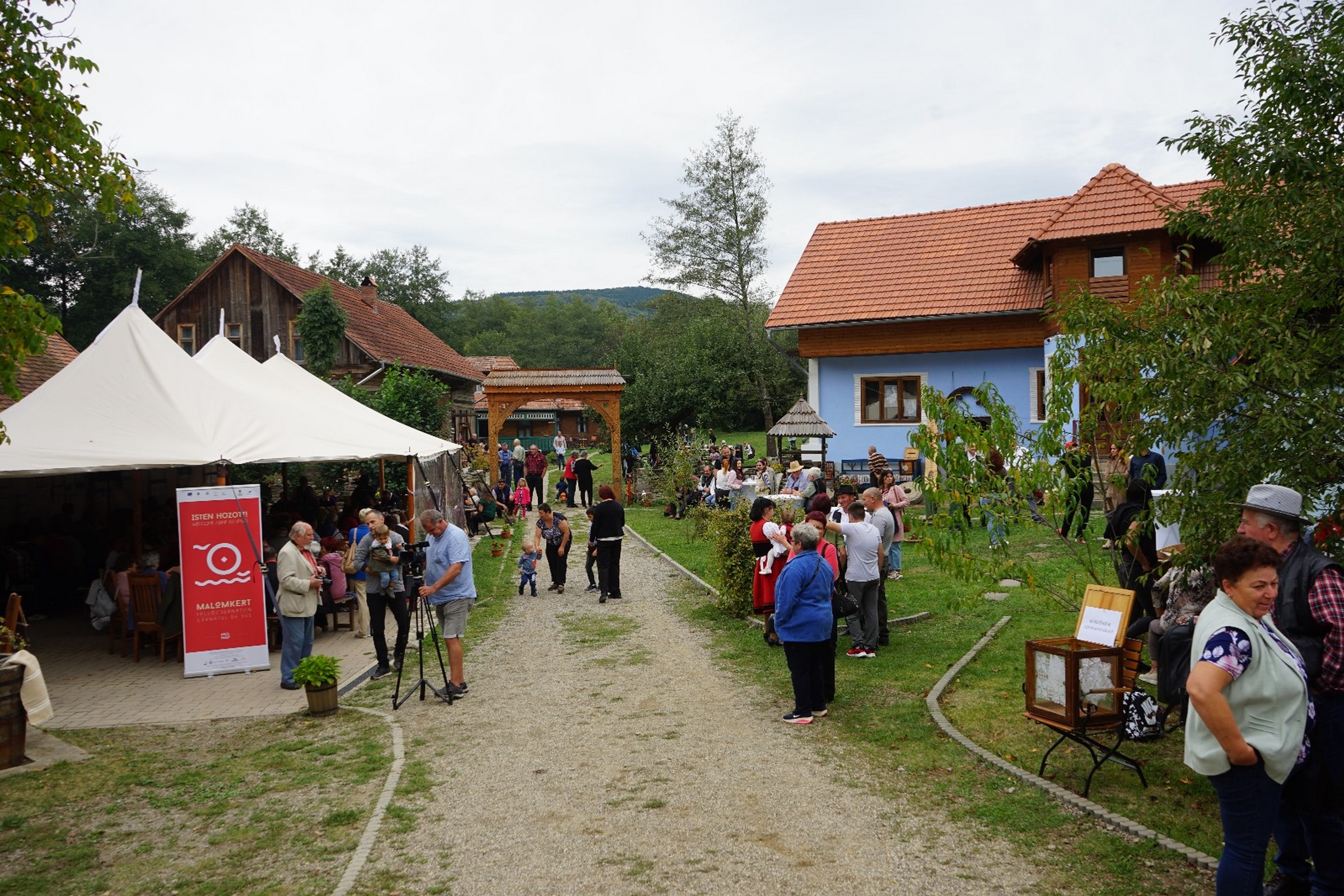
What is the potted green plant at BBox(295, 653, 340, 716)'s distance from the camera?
815 cm

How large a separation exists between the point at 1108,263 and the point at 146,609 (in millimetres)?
18982

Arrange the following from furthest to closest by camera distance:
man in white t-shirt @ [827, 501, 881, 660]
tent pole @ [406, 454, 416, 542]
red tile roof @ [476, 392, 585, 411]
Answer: red tile roof @ [476, 392, 585, 411], tent pole @ [406, 454, 416, 542], man in white t-shirt @ [827, 501, 881, 660]

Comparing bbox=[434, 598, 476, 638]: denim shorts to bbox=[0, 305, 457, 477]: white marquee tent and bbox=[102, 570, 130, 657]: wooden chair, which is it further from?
bbox=[102, 570, 130, 657]: wooden chair

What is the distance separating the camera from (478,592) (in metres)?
14.9

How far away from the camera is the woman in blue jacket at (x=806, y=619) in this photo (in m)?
7.50

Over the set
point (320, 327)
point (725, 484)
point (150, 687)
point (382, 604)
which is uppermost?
point (320, 327)

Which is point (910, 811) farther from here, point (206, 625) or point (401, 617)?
point (206, 625)

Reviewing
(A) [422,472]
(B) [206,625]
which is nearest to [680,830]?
(B) [206,625]

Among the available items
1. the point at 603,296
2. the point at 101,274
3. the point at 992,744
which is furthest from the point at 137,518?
the point at 603,296

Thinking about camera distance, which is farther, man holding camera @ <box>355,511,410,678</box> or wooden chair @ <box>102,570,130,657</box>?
wooden chair @ <box>102,570,130,657</box>

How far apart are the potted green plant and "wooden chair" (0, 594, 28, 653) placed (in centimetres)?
212

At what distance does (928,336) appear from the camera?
79.4 feet

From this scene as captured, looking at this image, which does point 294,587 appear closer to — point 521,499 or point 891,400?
point 521,499

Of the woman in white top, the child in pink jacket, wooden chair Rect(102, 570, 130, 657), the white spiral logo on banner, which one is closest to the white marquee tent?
the white spiral logo on banner
